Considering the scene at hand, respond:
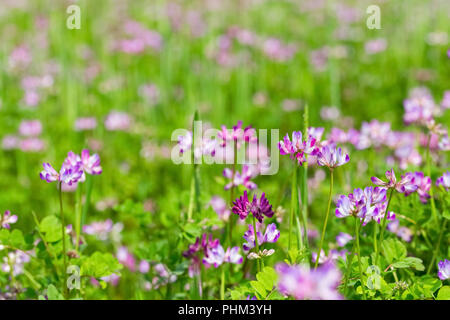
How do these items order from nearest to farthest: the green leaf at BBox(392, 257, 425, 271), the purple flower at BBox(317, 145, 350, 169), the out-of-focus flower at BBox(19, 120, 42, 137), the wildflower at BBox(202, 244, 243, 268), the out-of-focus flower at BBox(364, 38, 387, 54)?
1. the purple flower at BBox(317, 145, 350, 169)
2. the green leaf at BBox(392, 257, 425, 271)
3. the wildflower at BBox(202, 244, 243, 268)
4. the out-of-focus flower at BBox(19, 120, 42, 137)
5. the out-of-focus flower at BBox(364, 38, 387, 54)

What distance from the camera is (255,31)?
541cm

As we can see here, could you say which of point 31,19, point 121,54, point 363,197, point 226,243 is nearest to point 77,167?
point 226,243

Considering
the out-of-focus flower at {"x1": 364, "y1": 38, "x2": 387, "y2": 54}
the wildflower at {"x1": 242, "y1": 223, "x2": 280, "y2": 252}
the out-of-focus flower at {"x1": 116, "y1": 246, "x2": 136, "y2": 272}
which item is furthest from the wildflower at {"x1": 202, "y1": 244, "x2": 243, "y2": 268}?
the out-of-focus flower at {"x1": 364, "y1": 38, "x2": 387, "y2": 54}

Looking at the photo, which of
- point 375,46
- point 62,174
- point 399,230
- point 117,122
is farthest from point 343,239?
point 375,46

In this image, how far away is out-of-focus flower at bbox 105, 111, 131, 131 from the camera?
3.48 m

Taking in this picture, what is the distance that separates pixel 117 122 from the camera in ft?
11.4

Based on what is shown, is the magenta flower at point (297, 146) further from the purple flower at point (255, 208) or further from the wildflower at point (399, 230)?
the wildflower at point (399, 230)

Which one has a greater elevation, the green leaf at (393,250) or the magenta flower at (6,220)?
the magenta flower at (6,220)

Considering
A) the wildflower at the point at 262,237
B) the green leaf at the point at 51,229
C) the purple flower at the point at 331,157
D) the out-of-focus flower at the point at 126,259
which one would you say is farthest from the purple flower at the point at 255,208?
the out-of-focus flower at the point at 126,259

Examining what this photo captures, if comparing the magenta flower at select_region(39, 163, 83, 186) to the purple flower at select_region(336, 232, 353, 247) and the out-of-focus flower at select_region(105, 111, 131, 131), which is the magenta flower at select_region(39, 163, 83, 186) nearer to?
the purple flower at select_region(336, 232, 353, 247)

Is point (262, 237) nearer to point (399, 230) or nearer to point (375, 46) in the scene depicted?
point (399, 230)

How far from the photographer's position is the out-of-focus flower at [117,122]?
11.4 feet

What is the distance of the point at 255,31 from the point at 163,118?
6.74 feet

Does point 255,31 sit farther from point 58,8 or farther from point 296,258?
point 296,258
